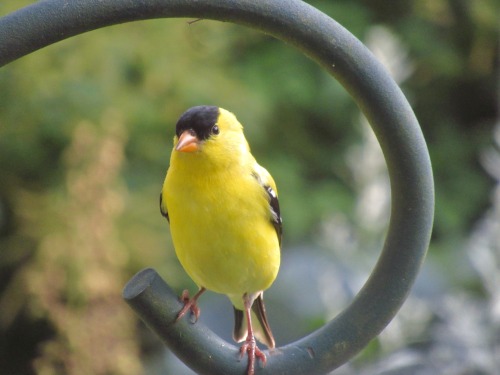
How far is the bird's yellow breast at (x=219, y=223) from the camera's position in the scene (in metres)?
2.24

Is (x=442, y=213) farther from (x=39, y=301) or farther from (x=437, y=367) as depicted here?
(x=39, y=301)

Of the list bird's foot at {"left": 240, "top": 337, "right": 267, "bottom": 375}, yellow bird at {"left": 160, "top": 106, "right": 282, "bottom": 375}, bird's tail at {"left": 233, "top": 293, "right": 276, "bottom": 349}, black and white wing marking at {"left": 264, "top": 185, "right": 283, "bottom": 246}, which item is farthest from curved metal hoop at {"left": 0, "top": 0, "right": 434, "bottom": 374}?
bird's tail at {"left": 233, "top": 293, "right": 276, "bottom": 349}

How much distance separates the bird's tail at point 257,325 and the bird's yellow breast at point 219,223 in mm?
348

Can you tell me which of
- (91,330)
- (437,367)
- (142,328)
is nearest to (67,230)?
(91,330)

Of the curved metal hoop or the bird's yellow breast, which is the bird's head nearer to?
the bird's yellow breast

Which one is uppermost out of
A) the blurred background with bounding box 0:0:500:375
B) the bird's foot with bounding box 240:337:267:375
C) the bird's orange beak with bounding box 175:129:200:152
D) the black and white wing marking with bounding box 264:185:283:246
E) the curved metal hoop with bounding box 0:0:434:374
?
the blurred background with bounding box 0:0:500:375

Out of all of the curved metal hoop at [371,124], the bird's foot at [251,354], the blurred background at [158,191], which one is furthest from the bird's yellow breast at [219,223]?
the blurred background at [158,191]

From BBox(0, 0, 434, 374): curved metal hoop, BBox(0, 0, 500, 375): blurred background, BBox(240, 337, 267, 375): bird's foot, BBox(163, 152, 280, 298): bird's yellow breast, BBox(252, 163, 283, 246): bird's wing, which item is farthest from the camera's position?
BBox(0, 0, 500, 375): blurred background

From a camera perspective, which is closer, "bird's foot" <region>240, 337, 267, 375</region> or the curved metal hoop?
the curved metal hoop

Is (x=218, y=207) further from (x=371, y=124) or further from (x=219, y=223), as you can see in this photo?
(x=371, y=124)

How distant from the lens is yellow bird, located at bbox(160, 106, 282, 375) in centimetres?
223

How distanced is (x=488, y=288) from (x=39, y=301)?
2.12 meters

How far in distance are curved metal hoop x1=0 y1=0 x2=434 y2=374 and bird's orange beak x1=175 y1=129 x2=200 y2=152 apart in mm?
432

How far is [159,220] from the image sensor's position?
485 cm
